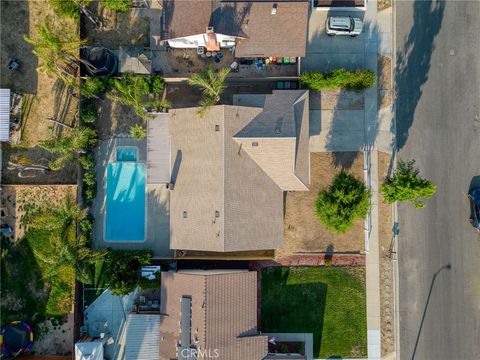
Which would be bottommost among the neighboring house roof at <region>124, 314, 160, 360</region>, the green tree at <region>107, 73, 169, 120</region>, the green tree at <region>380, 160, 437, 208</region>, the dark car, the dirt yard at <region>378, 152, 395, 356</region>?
the neighboring house roof at <region>124, 314, 160, 360</region>

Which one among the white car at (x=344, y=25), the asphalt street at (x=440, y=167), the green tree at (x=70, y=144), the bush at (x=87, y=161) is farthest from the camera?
the asphalt street at (x=440, y=167)

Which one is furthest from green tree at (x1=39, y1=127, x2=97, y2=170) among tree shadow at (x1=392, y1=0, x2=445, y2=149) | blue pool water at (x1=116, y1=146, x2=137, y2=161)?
tree shadow at (x1=392, y1=0, x2=445, y2=149)

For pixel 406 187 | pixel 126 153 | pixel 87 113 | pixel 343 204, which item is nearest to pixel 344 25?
pixel 406 187

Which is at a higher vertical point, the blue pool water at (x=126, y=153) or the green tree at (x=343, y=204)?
the blue pool water at (x=126, y=153)

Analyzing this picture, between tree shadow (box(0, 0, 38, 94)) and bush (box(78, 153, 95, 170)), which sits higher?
tree shadow (box(0, 0, 38, 94))

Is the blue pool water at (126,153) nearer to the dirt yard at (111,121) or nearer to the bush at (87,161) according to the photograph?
the dirt yard at (111,121)

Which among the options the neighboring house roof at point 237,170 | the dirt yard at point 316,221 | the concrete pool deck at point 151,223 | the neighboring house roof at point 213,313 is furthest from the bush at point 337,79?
the neighboring house roof at point 213,313

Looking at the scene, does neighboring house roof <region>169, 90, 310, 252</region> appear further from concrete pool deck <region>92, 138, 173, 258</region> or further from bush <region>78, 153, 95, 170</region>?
bush <region>78, 153, 95, 170</region>

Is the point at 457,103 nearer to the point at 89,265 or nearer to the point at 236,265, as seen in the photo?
the point at 236,265
